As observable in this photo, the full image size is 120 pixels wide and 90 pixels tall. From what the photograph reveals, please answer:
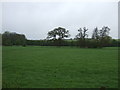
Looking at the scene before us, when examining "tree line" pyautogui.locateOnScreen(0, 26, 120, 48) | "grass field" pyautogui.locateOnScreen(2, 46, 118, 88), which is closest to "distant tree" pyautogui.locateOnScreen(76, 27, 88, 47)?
"tree line" pyautogui.locateOnScreen(0, 26, 120, 48)

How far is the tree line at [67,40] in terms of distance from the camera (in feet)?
211

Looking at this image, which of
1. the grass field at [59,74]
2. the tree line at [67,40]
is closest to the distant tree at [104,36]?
the tree line at [67,40]

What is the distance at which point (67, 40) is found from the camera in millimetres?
81000

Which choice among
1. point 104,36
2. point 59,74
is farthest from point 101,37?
point 59,74

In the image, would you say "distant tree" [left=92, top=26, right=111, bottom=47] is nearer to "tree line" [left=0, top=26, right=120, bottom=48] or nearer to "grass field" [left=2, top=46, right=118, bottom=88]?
"tree line" [left=0, top=26, right=120, bottom=48]

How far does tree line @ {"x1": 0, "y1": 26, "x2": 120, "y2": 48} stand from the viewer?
64250mm

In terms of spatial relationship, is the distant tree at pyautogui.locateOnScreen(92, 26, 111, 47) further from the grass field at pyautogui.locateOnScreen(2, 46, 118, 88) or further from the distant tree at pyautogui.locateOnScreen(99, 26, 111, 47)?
the grass field at pyautogui.locateOnScreen(2, 46, 118, 88)

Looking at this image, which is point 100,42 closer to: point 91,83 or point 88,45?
point 88,45

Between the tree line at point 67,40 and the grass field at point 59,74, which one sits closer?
the grass field at point 59,74

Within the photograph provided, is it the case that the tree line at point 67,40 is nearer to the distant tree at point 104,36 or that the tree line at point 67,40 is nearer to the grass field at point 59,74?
the distant tree at point 104,36

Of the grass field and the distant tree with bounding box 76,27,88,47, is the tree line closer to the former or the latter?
the distant tree with bounding box 76,27,88,47

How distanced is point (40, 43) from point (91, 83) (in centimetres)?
7920

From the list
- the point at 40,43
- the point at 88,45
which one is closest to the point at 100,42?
the point at 88,45

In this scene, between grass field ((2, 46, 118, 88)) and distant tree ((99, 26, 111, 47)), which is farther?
distant tree ((99, 26, 111, 47))
